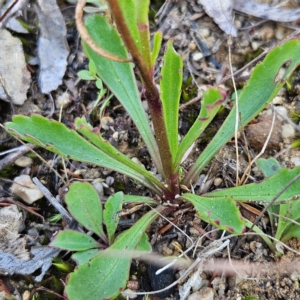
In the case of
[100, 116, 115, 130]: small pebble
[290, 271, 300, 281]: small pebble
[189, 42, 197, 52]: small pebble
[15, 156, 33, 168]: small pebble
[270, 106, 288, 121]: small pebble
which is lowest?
[290, 271, 300, 281]: small pebble

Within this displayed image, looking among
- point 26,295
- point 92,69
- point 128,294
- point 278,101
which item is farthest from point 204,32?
point 26,295

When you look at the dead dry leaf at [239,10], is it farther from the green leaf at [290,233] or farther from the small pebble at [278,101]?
the green leaf at [290,233]

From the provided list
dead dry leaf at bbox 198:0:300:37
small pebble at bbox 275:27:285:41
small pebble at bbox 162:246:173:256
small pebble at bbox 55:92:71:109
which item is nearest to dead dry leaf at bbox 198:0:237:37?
dead dry leaf at bbox 198:0:300:37

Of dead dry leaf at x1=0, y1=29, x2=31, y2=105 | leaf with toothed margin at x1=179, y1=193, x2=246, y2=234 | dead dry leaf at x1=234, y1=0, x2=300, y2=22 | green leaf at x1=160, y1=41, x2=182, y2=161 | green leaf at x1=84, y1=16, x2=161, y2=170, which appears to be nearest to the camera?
leaf with toothed margin at x1=179, y1=193, x2=246, y2=234

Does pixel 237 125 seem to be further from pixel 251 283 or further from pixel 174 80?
pixel 251 283

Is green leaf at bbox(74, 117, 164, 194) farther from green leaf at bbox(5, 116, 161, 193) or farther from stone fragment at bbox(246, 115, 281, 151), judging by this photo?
stone fragment at bbox(246, 115, 281, 151)

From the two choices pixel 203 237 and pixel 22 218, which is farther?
pixel 22 218

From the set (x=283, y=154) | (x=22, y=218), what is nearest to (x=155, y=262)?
(x=22, y=218)
